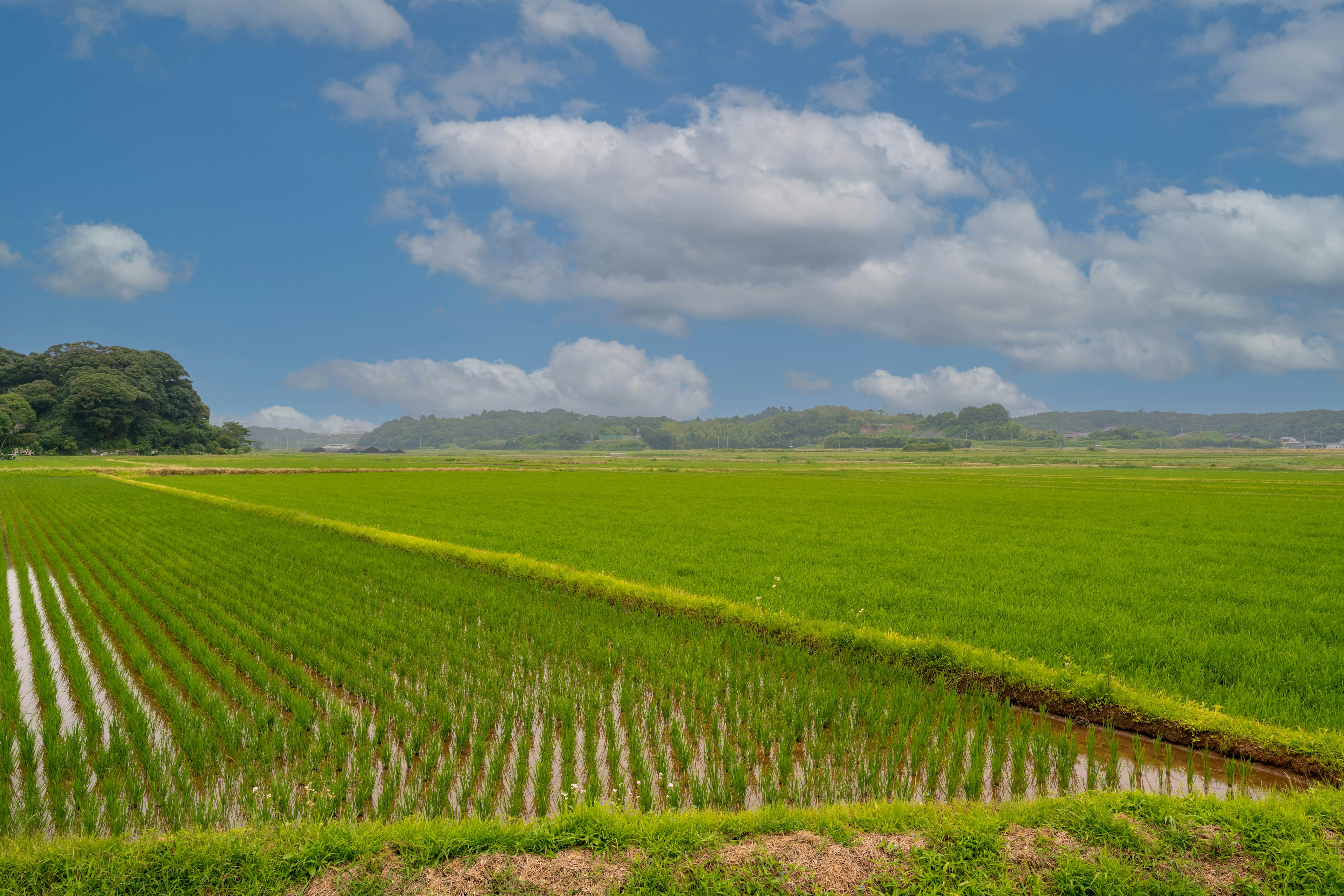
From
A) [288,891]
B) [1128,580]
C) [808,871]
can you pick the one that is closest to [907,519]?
[1128,580]

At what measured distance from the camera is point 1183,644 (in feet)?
21.2

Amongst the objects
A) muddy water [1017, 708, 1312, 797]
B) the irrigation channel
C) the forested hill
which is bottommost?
muddy water [1017, 708, 1312, 797]

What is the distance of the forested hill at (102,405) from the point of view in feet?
275

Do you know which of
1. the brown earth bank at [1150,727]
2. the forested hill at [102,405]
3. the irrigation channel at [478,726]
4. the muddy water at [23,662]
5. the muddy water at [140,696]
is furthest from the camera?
the forested hill at [102,405]

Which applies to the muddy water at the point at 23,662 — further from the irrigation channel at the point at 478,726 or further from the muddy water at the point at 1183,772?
the muddy water at the point at 1183,772

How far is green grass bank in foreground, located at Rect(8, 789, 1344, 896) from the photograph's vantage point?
309 cm

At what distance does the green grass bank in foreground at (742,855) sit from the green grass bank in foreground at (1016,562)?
2.28m

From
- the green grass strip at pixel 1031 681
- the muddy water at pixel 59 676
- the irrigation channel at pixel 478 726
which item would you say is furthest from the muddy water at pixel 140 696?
the green grass strip at pixel 1031 681

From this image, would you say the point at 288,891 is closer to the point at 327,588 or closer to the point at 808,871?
the point at 808,871

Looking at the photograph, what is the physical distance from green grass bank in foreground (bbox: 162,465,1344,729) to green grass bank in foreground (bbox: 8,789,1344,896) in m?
2.28

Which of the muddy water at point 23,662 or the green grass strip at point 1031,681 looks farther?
the muddy water at point 23,662

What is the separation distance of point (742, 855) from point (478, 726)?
8.14ft

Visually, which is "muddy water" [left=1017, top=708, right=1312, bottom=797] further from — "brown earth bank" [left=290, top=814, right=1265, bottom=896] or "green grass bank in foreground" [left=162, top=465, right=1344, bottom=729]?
"brown earth bank" [left=290, top=814, right=1265, bottom=896]

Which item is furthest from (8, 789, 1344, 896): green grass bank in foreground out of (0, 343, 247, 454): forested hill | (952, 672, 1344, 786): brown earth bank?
(0, 343, 247, 454): forested hill
